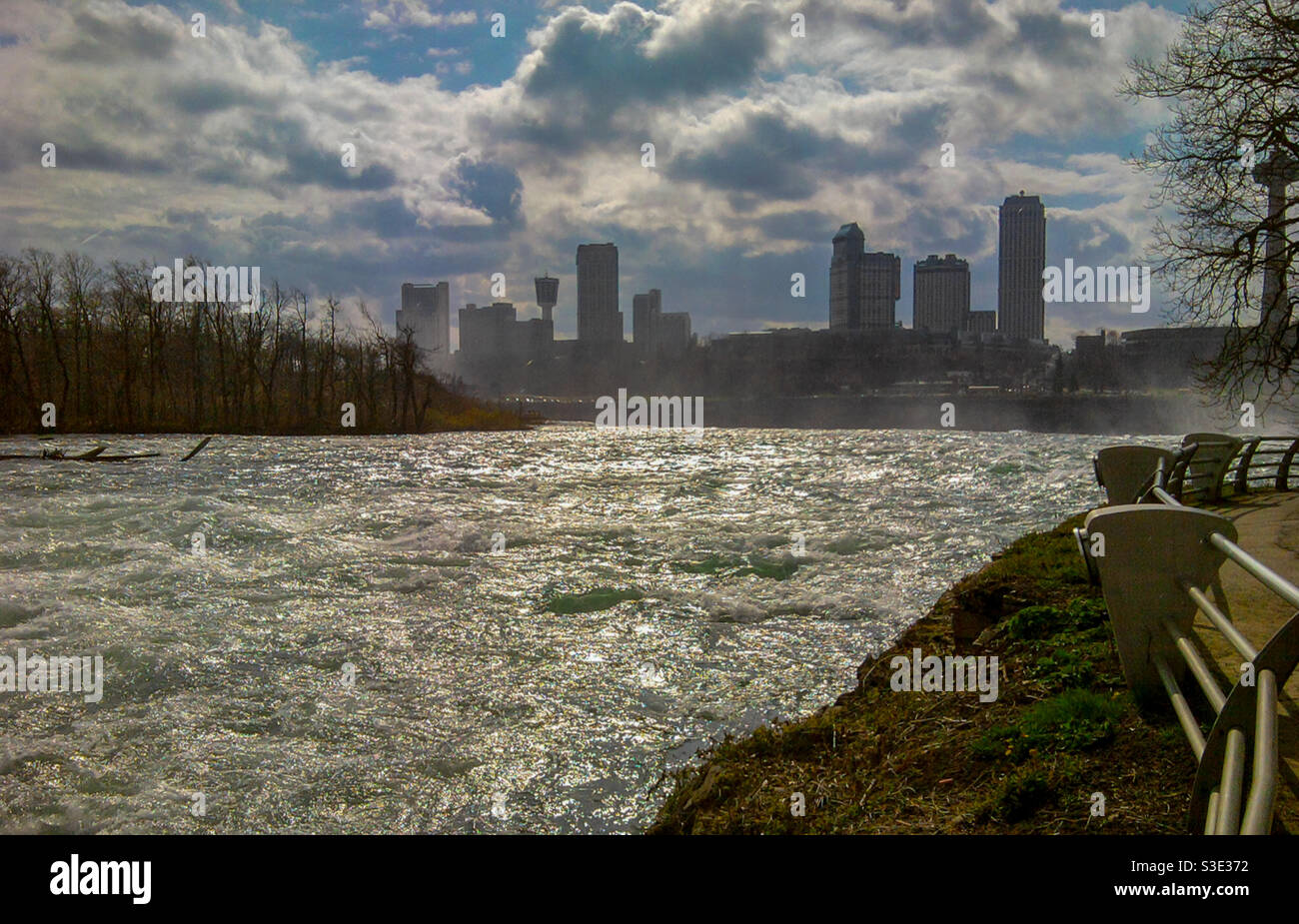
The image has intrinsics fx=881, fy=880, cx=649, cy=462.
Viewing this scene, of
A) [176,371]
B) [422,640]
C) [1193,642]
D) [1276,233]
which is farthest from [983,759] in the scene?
[176,371]

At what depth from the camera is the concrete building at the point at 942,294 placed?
629 feet

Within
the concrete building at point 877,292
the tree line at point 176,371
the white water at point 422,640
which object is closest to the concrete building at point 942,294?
the concrete building at point 877,292

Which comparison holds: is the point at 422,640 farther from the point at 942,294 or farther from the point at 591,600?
the point at 942,294

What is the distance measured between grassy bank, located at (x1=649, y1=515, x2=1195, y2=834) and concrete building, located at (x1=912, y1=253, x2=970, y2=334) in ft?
635

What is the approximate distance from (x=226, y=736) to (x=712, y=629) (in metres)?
6.03

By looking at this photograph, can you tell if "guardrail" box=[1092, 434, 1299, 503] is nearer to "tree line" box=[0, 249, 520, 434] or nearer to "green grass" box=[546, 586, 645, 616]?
"green grass" box=[546, 586, 645, 616]

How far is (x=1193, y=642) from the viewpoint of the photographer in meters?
4.93

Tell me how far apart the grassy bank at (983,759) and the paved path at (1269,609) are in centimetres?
44

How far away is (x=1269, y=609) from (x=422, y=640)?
9324mm

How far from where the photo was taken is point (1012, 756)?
5.11 meters

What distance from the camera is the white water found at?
24.6ft

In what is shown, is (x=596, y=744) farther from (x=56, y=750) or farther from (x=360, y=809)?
(x=56, y=750)

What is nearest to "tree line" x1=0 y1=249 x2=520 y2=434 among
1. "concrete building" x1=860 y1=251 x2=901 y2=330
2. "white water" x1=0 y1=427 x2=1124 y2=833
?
"white water" x1=0 y1=427 x2=1124 y2=833

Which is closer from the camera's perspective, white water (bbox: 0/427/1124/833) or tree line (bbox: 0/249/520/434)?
white water (bbox: 0/427/1124/833)
